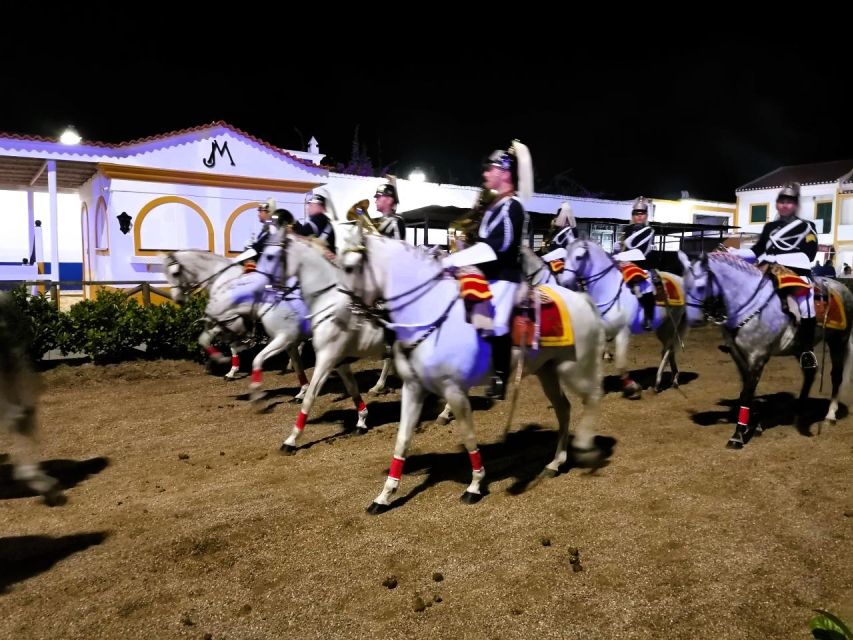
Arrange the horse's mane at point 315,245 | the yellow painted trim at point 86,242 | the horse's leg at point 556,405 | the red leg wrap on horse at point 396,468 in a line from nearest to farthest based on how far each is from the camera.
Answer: the red leg wrap on horse at point 396,468
the horse's leg at point 556,405
the horse's mane at point 315,245
the yellow painted trim at point 86,242

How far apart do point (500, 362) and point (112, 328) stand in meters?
9.17

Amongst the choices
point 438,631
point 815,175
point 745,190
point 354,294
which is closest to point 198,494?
point 354,294

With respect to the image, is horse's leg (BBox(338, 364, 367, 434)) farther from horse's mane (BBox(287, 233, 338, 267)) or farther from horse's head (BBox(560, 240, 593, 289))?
horse's head (BBox(560, 240, 593, 289))

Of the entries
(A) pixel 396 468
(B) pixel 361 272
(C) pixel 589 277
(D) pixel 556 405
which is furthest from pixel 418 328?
(C) pixel 589 277

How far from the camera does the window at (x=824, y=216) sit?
115ft

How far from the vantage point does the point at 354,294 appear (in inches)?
199

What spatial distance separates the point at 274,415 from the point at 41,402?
3.81m

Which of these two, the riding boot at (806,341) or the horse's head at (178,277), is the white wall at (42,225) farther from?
the riding boot at (806,341)

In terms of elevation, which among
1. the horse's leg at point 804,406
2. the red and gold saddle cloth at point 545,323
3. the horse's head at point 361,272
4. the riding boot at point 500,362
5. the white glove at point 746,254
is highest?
the white glove at point 746,254

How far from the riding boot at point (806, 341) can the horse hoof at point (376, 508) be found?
5.57 meters

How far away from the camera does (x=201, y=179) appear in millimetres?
15656

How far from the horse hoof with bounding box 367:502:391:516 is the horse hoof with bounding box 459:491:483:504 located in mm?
713

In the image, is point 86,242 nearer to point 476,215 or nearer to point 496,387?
point 476,215

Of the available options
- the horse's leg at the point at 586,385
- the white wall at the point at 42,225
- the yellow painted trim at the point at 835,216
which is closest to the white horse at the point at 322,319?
the horse's leg at the point at 586,385
